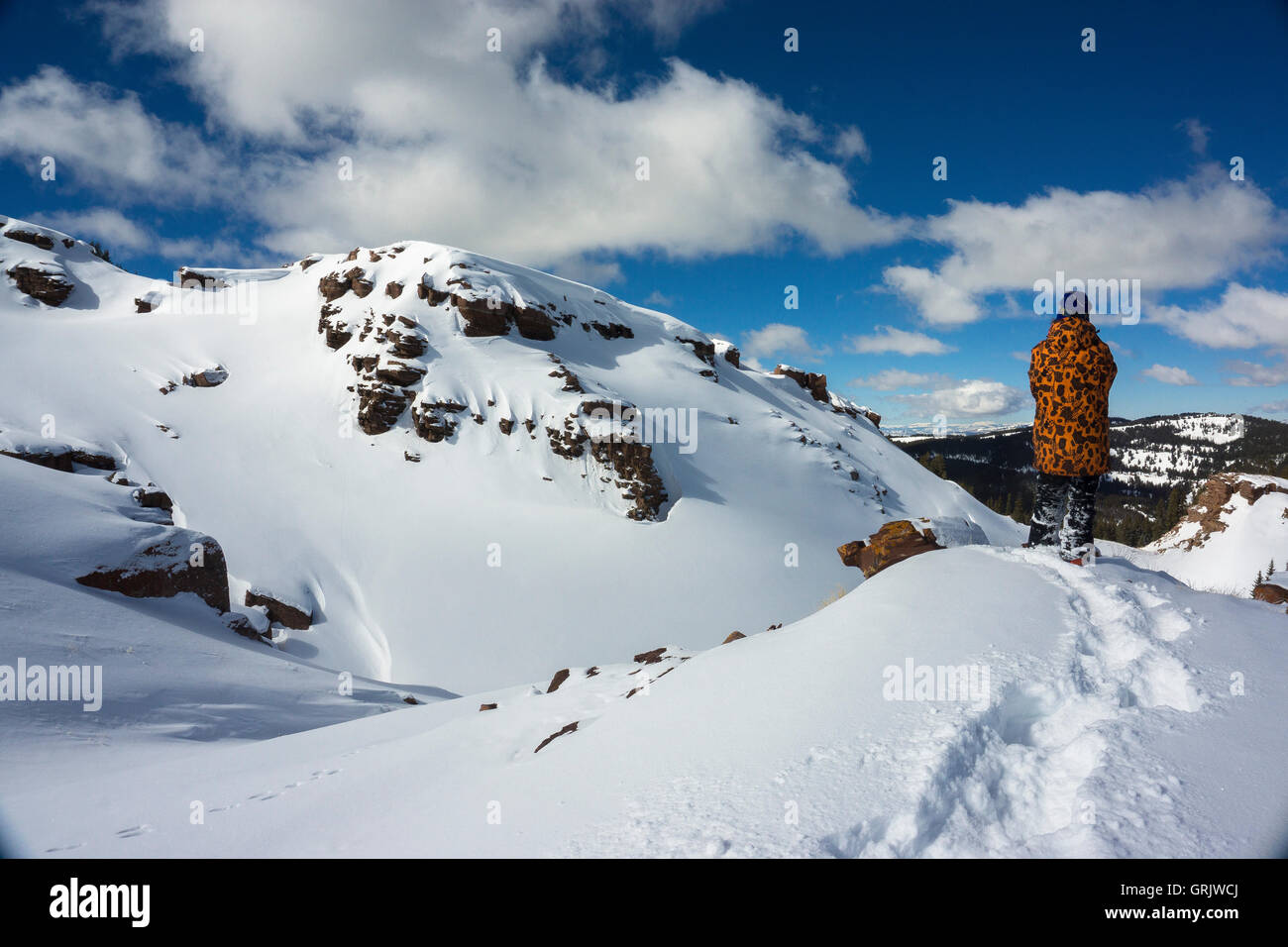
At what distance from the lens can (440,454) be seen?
31016 mm

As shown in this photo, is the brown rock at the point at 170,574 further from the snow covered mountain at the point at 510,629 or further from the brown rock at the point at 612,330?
the brown rock at the point at 612,330

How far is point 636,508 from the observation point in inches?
1162

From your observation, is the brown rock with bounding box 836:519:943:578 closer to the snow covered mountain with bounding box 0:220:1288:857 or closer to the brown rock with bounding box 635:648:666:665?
the snow covered mountain with bounding box 0:220:1288:857

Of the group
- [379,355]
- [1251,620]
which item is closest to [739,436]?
[379,355]

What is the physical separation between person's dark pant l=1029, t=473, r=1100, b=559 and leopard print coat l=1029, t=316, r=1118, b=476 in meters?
0.23

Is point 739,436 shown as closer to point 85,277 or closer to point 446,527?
point 446,527

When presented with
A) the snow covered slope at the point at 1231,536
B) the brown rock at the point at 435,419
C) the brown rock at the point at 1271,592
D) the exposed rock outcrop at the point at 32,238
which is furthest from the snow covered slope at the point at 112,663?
the exposed rock outcrop at the point at 32,238

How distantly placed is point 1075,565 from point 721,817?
589 cm

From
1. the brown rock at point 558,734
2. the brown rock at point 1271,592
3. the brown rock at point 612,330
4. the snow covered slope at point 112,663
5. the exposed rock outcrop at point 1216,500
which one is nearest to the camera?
the brown rock at point 558,734

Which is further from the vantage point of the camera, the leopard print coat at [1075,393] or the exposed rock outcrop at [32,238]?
the exposed rock outcrop at [32,238]

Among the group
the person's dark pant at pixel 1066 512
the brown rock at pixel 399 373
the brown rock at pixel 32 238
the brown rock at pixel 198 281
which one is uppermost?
the brown rock at pixel 32 238

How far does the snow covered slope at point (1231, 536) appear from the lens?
3453cm

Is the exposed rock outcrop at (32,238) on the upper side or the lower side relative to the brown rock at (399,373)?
upper

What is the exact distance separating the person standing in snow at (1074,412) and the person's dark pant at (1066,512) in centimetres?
1
